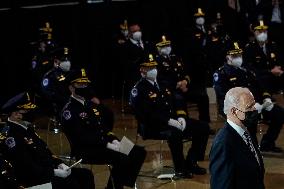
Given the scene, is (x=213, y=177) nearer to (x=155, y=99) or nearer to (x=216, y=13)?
(x=155, y=99)

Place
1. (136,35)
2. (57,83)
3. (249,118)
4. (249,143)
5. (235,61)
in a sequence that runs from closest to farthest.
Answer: (249,143) < (249,118) < (235,61) < (57,83) < (136,35)

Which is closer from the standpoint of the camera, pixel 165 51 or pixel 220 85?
pixel 220 85

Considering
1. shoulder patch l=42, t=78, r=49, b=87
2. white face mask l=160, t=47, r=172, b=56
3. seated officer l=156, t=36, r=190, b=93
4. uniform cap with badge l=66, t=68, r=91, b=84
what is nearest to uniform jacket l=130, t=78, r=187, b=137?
uniform cap with badge l=66, t=68, r=91, b=84

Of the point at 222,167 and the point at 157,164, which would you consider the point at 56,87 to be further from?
the point at 222,167

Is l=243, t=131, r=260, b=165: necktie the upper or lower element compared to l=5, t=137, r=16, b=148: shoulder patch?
upper

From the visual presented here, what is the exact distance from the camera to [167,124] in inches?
328

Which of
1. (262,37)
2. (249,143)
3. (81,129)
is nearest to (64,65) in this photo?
(81,129)

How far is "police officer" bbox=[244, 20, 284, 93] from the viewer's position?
10.6 metres

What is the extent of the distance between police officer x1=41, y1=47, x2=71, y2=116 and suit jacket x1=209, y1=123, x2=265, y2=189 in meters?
5.21

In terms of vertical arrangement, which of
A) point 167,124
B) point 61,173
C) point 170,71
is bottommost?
point 61,173

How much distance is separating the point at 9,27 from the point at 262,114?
5746 mm

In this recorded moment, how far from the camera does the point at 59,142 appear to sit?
10570 millimetres

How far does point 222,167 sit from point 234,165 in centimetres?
9

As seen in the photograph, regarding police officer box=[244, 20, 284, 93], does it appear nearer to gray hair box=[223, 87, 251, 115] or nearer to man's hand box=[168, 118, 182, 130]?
man's hand box=[168, 118, 182, 130]
